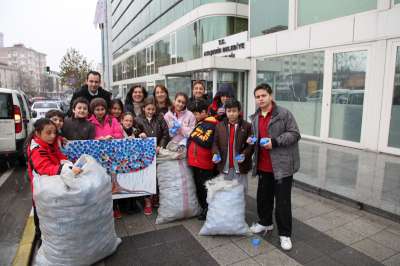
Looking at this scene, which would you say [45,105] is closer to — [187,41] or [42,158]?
[187,41]

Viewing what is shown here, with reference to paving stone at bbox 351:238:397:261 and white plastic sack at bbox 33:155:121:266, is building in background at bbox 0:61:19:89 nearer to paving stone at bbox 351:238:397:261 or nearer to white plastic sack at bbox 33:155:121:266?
white plastic sack at bbox 33:155:121:266

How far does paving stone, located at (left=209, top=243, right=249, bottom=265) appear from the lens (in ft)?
9.33

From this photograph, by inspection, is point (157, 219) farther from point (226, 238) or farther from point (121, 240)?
point (226, 238)

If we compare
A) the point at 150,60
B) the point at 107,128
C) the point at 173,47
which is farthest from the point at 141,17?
the point at 107,128

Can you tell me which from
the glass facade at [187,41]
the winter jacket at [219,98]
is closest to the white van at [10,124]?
the winter jacket at [219,98]

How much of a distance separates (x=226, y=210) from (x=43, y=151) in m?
1.97

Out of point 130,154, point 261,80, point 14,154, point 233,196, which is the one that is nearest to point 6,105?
point 14,154

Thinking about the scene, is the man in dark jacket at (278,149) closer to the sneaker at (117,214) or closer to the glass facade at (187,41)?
the sneaker at (117,214)

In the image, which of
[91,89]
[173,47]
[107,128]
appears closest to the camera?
[107,128]

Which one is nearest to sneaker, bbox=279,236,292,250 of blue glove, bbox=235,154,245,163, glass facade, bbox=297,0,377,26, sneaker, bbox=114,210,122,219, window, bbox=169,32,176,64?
blue glove, bbox=235,154,245,163

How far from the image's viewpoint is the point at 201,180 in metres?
3.64

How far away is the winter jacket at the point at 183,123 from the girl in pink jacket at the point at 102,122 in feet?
2.22

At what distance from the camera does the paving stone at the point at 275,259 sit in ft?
9.14

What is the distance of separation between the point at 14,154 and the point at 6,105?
1.08m
